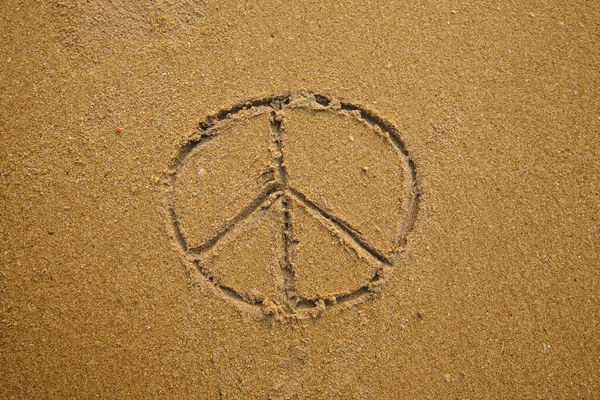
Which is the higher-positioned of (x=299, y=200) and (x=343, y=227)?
(x=299, y=200)

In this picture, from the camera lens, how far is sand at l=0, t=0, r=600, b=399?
137 cm

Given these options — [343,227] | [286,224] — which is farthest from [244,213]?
[343,227]

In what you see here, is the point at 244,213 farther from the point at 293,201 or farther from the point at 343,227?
the point at 343,227

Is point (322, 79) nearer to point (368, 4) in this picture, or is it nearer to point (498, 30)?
point (368, 4)

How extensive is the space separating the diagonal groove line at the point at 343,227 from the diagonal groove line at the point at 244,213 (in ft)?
0.18

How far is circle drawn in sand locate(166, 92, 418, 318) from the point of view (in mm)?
1403

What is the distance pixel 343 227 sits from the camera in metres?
1.44

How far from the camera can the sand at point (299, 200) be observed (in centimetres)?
137

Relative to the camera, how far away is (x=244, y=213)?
143 cm

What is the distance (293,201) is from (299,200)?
23mm

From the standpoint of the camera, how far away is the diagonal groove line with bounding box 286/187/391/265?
56.0 inches

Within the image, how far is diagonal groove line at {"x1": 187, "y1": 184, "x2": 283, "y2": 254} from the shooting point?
4.67 ft

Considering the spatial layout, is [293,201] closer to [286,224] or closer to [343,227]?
[286,224]

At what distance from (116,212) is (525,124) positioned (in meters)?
1.57
